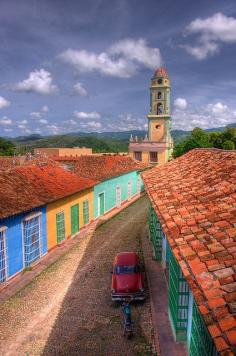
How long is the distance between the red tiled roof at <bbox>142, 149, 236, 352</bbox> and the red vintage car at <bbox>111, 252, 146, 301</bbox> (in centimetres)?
300

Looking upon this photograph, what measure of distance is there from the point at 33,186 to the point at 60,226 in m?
2.43

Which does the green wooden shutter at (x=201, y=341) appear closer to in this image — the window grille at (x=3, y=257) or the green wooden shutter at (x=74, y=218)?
the window grille at (x=3, y=257)

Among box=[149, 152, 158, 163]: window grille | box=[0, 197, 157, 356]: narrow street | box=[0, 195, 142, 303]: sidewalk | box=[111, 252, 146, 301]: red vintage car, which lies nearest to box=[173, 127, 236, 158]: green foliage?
box=[149, 152, 158, 163]: window grille

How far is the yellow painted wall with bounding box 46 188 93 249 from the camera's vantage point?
47.0ft

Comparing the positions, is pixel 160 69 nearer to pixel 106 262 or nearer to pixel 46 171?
pixel 46 171

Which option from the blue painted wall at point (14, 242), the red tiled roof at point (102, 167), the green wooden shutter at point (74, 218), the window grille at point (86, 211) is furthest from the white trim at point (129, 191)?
the blue painted wall at point (14, 242)

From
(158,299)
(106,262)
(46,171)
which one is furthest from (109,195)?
(158,299)

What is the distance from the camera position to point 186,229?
17.4 feet

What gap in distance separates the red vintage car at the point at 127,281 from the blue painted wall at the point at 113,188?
1003 centimetres

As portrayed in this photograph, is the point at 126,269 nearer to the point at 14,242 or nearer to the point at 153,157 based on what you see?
the point at 14,242

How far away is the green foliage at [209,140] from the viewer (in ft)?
96.6

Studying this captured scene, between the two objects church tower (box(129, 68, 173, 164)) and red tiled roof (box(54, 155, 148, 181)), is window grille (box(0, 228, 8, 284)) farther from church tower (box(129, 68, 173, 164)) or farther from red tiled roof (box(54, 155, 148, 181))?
church tower (box(129, 68, 173, 164))

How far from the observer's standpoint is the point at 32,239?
12.8 meters

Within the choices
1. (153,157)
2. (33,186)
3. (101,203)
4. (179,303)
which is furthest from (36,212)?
(153,157)
